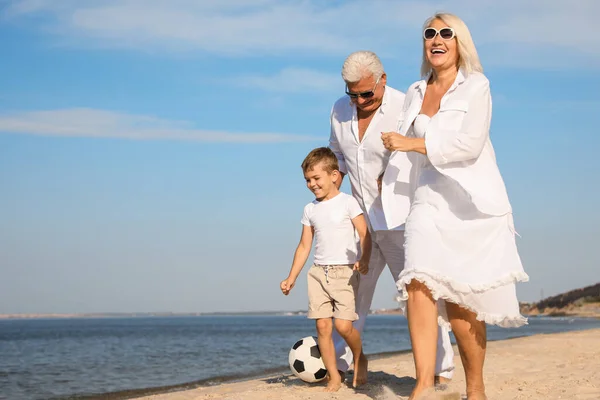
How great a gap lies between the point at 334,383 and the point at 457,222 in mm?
2192

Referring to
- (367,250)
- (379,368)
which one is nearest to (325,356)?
(367,250)

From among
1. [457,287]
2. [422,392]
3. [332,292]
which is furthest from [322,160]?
[422,392]

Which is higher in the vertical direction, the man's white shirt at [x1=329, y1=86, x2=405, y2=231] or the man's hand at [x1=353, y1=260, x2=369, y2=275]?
the man's white shirt at [x1=329, y1=86, x2=405, y2=231]

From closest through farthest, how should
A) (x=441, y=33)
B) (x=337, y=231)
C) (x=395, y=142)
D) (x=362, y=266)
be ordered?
(x=395, y=142)
(x=441, y=33)
(x=362, y=266)
(x=337, y=231)

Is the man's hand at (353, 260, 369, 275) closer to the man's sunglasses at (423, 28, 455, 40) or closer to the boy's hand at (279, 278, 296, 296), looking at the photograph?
the boy's hand at (279, 278, 296, 296)

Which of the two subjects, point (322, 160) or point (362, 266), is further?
point (322, 160)

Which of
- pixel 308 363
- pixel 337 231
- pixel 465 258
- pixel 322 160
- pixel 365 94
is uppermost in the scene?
pixel 365 94

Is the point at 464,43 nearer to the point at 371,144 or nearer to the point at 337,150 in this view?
the point at 371,144

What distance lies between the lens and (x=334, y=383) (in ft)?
20.1

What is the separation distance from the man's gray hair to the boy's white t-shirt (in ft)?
3.33

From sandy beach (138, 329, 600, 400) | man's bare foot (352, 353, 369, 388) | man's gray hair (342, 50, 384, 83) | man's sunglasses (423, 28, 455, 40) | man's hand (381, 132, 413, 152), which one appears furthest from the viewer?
man's bare foot (352, 353, 369, 388)

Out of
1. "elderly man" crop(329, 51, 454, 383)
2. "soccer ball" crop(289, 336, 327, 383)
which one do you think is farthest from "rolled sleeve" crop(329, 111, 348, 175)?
"soccer ball" crop(289, 336, 327, 383)

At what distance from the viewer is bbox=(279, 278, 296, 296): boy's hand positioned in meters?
6.10

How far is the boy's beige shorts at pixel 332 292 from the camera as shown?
19.6 feet
